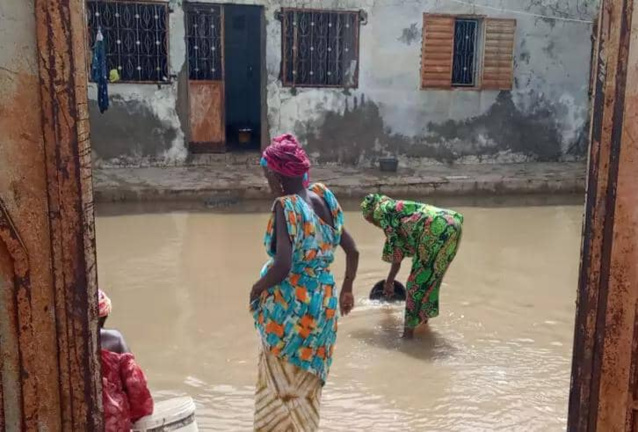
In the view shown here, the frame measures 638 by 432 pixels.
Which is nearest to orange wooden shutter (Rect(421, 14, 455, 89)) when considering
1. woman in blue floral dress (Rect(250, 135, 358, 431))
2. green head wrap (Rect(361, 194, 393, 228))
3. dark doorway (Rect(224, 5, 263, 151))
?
dark doorway (Rect(224, 5, 263, 151))

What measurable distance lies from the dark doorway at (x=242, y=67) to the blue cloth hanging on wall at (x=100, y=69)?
14.3 ft

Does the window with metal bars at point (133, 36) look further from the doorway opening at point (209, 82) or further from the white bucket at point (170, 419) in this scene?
the white bucket at point (170, 419)

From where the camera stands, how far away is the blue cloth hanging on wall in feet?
31.9

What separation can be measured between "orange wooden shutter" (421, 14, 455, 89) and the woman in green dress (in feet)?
24.5

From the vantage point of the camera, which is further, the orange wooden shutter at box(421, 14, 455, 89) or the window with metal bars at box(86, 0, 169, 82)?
the orange wooden shutter at box(421, 14, 455, 89)

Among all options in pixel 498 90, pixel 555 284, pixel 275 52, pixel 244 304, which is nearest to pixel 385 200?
pixel 244 304

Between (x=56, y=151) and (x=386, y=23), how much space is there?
35.2 feet

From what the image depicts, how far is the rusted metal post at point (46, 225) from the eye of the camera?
1.49 metres

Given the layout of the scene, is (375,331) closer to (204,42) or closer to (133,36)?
(133,36)

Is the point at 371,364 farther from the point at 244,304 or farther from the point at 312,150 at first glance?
the point at 312,150

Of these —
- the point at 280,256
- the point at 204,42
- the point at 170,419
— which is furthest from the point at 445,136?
the point at 170,419

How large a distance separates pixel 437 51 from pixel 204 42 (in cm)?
388

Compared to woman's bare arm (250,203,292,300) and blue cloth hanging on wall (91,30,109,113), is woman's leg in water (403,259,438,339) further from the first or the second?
blue cloth hanging on wall (91,30,109,113)

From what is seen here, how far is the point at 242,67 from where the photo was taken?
1559cm
